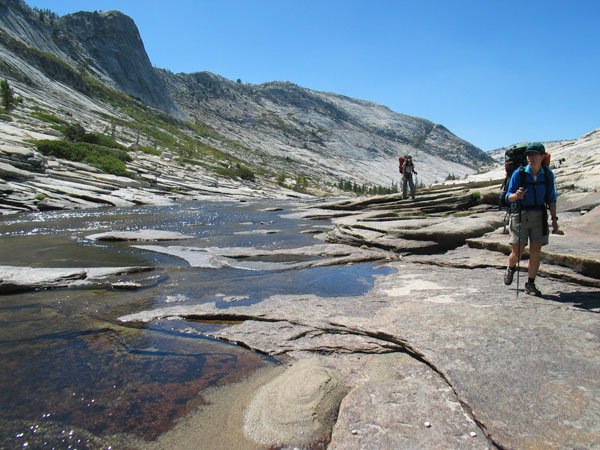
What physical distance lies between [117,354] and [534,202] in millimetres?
7459

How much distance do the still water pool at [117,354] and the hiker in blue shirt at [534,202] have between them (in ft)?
10.9

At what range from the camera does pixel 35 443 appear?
2.95 meters

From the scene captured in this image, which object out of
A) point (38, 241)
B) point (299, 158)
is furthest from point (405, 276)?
point (299, 158)

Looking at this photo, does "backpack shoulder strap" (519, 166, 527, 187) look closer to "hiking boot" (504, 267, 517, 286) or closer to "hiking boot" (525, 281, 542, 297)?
"hiking boot" (504, 267, 517, 286)

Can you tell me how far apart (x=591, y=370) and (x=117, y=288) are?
327 inches

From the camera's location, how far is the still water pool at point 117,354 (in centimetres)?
324

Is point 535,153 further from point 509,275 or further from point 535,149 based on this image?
point 509,275

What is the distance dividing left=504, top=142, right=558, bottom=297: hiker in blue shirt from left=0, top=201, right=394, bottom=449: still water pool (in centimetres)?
331

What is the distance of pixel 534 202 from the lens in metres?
6.14

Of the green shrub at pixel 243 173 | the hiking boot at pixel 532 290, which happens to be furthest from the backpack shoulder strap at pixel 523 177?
the green shrub at pixel 243 173

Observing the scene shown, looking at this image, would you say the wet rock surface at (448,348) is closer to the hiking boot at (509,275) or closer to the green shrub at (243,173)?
the hiking boot at (509,275)

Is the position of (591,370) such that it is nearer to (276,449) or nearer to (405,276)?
(276,449)

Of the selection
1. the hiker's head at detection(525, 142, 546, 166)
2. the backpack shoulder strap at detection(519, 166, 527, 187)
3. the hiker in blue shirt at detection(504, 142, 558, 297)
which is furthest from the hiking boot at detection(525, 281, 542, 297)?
the hiker's head at detection(525, 142, 546, 166)

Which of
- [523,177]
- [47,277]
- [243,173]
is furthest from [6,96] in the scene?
[523,177]
